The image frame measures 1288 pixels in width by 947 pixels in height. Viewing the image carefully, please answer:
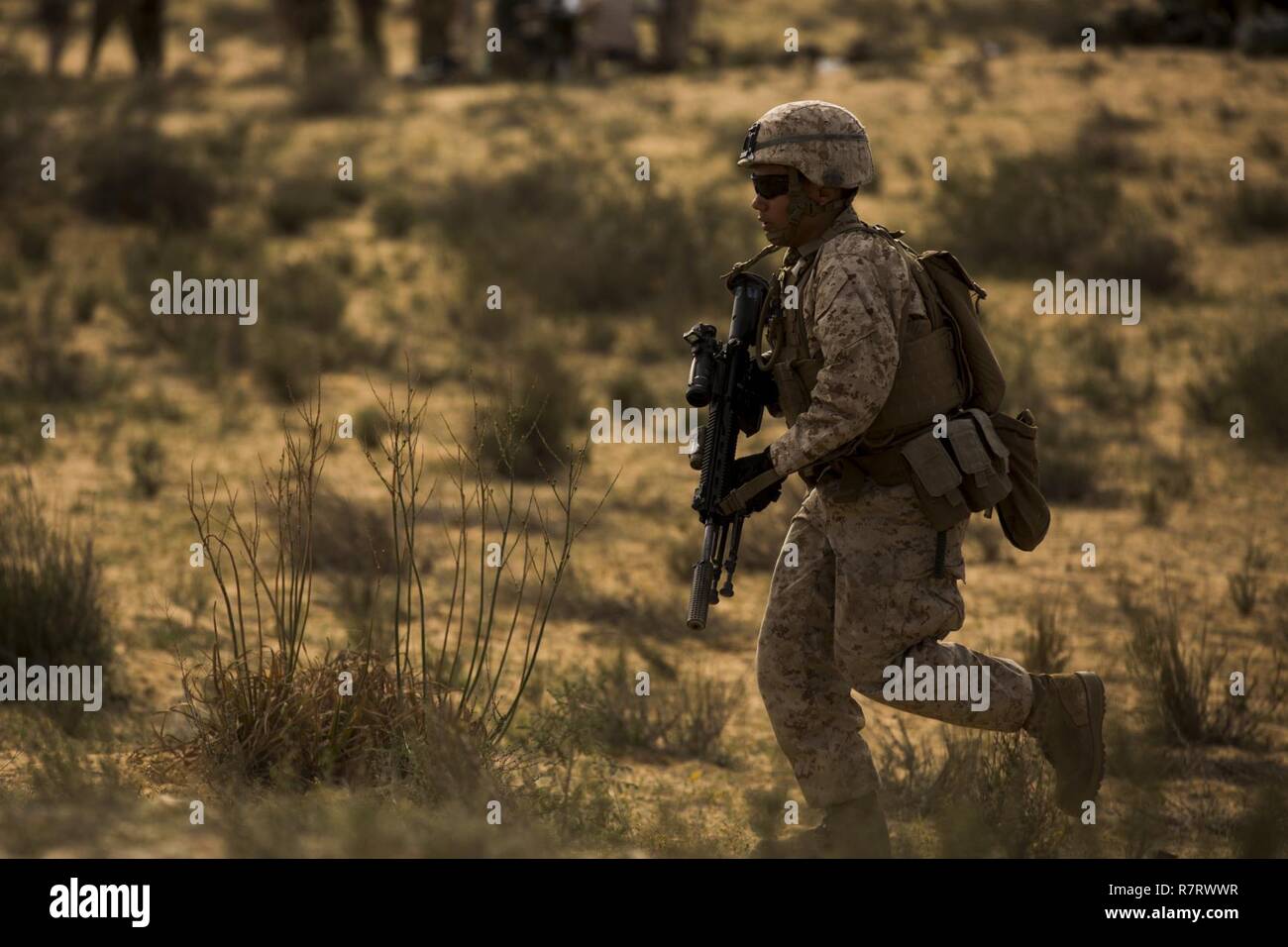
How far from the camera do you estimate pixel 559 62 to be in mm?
21422

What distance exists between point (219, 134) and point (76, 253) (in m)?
4.54

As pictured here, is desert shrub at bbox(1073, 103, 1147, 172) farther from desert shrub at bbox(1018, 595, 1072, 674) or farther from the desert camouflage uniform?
the desert camouflage uniform

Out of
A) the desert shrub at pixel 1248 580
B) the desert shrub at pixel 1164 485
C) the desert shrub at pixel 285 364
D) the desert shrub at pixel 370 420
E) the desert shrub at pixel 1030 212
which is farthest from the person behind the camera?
the desert shrub at pixel 1030 212

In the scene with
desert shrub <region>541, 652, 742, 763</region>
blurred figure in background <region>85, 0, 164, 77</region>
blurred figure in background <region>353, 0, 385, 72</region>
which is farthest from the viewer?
blurred figure in background <region>353, 0, 385, 72</region>

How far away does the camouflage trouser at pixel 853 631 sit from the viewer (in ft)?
13.6

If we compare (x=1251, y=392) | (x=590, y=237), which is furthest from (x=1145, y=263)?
(x=590, y=237)

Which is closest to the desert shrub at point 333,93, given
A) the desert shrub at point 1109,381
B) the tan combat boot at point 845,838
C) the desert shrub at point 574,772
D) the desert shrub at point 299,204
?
the desert shrub at point 299,204

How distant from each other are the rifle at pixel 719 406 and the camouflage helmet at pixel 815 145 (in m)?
0.36

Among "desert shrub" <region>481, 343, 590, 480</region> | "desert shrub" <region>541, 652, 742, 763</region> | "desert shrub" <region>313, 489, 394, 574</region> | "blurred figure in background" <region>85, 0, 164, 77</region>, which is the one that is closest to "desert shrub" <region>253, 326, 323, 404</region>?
"desert shrub" <region>481, 343, 590, 480</region>

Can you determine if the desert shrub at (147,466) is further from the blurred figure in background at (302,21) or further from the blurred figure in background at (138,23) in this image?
the blurred figure in background at (302,21)

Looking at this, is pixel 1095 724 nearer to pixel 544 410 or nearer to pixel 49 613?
pixel 49 613

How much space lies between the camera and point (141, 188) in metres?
15.0

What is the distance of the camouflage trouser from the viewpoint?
416cm
